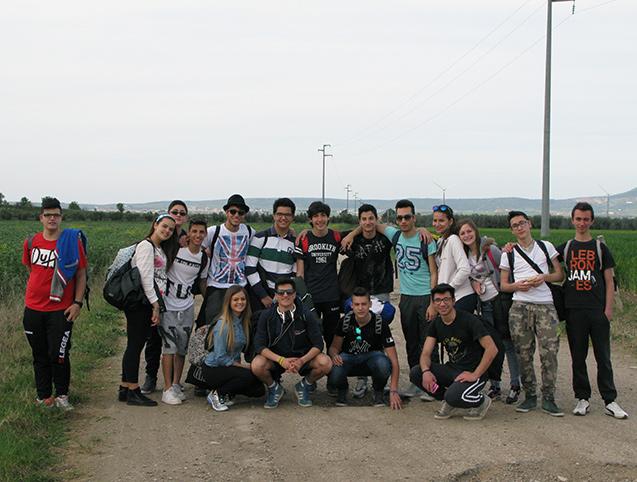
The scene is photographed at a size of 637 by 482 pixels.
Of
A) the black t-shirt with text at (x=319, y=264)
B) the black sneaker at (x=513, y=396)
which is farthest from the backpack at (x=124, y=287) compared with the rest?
the black sneaker at (x=513, y=396)

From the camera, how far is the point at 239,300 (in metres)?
6.23

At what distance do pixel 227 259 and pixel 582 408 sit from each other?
155 inches

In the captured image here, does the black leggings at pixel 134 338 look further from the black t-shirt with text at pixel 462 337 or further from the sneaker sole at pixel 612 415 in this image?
the sneaker sole at pixel 612 415

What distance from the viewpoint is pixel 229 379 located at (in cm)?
608

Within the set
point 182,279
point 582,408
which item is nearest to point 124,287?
point 182,279

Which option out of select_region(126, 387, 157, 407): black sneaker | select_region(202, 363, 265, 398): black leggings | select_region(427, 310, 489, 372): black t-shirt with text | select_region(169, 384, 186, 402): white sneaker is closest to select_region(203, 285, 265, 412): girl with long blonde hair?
select_region(202, 363, 265, 398): black leggings

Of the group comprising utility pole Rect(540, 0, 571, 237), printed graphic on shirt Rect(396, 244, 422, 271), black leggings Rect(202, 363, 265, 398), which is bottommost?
black leggings Rect(202, 363, 265, 398)

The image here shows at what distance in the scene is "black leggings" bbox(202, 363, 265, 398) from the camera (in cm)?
607

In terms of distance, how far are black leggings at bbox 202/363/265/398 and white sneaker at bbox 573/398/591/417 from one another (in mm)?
3158

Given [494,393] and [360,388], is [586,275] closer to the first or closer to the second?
[494,393]

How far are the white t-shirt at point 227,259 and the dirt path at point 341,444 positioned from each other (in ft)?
4.36

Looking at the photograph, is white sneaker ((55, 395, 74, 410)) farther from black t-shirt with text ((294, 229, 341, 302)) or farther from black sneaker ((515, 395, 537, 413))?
black sneaker ((515, 395, 537, 413))

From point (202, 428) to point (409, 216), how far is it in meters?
3.05

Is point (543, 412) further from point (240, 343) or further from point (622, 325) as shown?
point (622, 325)
